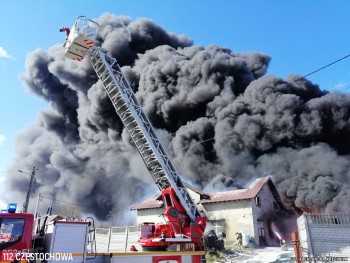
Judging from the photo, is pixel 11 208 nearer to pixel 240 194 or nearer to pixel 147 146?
pixel 147 146

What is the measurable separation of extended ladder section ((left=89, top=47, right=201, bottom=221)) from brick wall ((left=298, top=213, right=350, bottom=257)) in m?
4.36

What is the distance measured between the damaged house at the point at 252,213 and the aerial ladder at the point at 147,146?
42.3ft

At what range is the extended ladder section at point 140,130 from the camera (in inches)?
404

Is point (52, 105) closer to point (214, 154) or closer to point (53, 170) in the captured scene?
point (53, 170)

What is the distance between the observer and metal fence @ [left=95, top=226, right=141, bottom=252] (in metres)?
14.5

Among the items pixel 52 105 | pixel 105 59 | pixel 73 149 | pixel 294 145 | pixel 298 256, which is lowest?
pixel 298 256

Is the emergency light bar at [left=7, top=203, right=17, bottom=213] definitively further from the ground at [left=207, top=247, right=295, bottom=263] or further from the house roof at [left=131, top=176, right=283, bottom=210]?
the house roof at [left=131, top=176, right=283, bottom=210]

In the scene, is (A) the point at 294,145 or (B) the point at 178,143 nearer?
(A) the point at 294,145

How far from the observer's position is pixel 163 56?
119 feet

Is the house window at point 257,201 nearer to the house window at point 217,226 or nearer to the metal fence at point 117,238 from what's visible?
the house window at point 217,226

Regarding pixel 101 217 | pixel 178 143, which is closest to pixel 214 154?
pixel 178 143

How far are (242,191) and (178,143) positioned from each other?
432 inches

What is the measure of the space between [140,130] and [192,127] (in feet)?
71.2

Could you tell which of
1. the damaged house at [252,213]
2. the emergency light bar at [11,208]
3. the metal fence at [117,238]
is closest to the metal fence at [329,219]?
the metal fence at [117,238]
